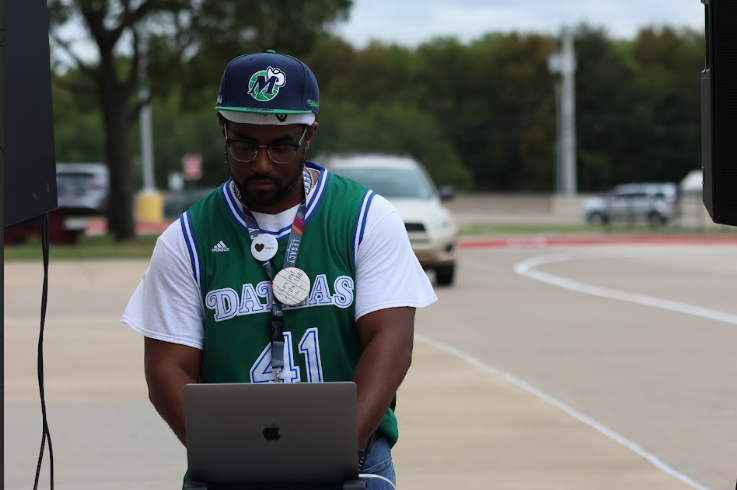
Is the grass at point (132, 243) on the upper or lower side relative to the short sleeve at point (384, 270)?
lower

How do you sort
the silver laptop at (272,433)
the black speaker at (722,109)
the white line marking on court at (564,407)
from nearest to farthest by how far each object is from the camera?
the silver laptop at (272,433) → the black speaker at (722,109) → the white line marking on court at (564,407)

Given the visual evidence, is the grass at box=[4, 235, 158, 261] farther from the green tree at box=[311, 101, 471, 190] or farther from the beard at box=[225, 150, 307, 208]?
the green tree at box=[311, 101, 471, 190]

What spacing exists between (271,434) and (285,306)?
0.34 m

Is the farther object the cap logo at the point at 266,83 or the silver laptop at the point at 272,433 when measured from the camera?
the cap logo at the point at 266,83

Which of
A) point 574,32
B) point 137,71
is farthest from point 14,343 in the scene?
point 574,32

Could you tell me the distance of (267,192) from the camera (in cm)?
314

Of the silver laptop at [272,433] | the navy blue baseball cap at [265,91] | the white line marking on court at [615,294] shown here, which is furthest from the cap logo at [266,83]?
the white line marking on court at [615,294]

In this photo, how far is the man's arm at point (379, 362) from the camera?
310 cm

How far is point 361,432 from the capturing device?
10.0 feet

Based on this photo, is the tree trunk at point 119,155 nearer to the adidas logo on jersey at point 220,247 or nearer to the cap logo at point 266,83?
the adidas logo on jersey at point 220,247

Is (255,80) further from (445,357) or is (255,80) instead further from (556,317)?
(556,317)

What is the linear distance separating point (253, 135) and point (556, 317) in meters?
11.7

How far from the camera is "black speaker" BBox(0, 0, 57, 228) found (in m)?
3.21

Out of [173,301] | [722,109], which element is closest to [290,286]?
[173,301]
